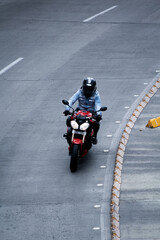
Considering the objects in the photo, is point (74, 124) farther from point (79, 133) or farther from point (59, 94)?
point (59, 94)

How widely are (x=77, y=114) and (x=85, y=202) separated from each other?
244 centimetres

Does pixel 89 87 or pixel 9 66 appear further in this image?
pixel 9 66

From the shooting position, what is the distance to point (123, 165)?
13.3 meters

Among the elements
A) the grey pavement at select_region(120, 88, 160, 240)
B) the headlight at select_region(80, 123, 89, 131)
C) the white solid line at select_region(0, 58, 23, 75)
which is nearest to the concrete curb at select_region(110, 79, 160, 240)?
the grey pavement at select_region(120, 88, 160, 240)

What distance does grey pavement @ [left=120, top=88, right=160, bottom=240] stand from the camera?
10.8 meters

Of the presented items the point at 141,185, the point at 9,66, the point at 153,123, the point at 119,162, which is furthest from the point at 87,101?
the point at 9,66

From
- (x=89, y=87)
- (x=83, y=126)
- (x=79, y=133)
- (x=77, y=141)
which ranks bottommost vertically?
(x=77, y=141)

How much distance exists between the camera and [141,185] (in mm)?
12344

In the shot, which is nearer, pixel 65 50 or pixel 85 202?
pixel 85 202

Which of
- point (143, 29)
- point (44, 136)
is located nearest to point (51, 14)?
point (143, 29)

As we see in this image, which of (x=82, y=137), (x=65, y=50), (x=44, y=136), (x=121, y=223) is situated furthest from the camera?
(x=65, y=50)

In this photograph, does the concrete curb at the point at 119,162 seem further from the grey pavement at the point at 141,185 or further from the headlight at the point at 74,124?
the headlight at the point at 74,124

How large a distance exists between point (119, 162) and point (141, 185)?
1197 mm

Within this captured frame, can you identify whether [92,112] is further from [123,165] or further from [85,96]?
[123,165]
